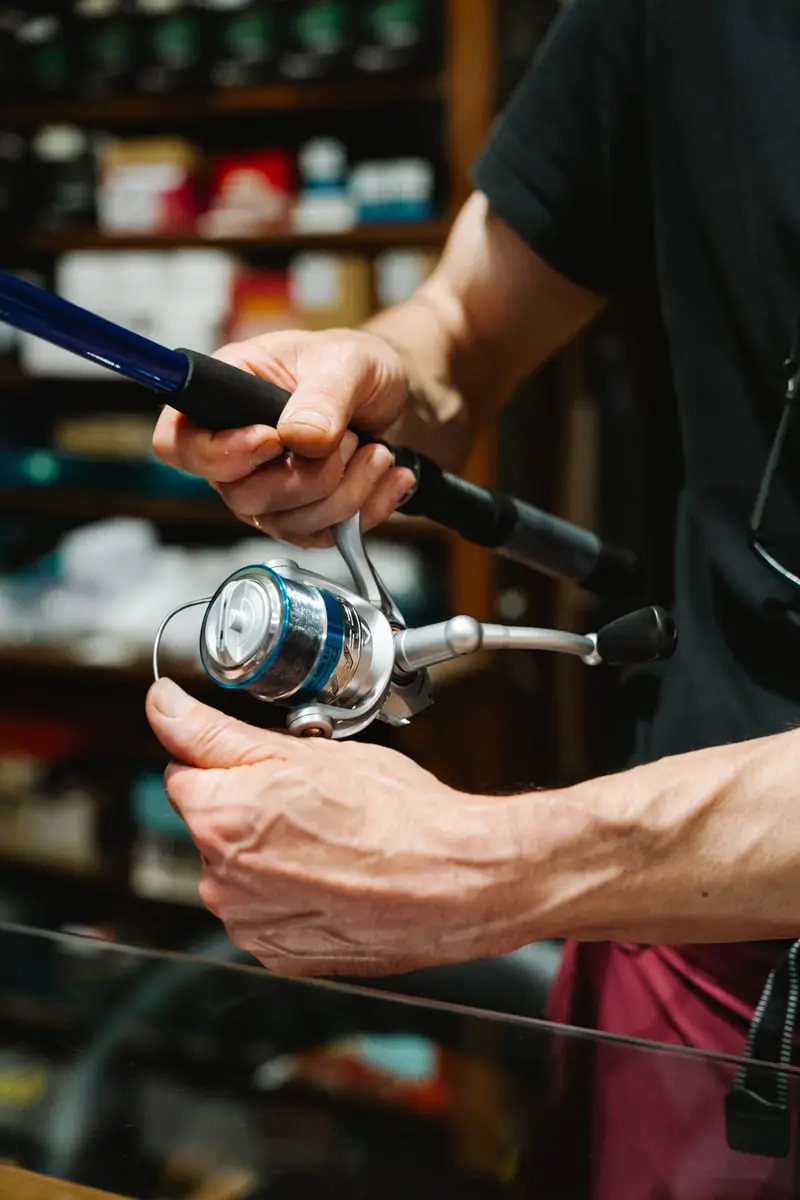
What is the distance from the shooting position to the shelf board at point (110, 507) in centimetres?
208

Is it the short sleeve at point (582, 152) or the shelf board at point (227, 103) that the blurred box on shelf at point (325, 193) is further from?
the short sleeve at point (582, 152)

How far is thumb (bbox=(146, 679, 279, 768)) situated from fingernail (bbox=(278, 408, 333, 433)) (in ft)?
0.51

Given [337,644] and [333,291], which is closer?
[337,644]

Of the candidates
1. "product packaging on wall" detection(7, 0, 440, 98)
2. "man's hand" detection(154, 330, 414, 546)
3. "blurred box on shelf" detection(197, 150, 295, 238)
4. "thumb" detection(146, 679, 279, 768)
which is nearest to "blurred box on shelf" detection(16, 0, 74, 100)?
"product packaging on wall" detection(7, 0, 440, 98)

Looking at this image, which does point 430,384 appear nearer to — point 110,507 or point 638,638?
point 638,638

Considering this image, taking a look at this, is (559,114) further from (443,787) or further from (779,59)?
(443,787)

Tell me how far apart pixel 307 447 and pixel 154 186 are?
5.29ft

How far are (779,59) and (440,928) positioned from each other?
0.53 m

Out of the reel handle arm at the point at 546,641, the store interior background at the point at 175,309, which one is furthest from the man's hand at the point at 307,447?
the store interior background at the point at 175,309

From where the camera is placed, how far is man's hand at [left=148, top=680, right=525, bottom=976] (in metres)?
0.54

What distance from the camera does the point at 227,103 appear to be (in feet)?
6.42

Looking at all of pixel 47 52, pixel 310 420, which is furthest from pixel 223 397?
pixel 47 52

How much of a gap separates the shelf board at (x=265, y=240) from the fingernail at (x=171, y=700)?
1401 millimetres

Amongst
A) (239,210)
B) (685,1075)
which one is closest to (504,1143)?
(685,1075)
